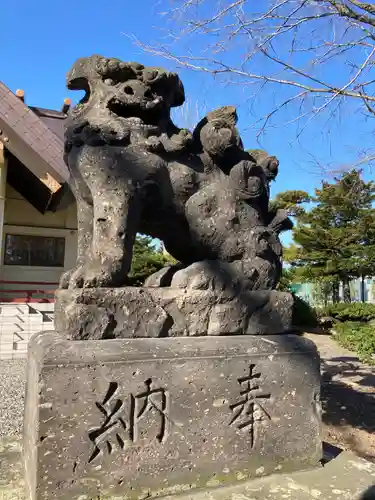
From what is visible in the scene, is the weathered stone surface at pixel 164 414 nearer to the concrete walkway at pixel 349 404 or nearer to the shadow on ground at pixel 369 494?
the shadow on ground at pixel 369 494

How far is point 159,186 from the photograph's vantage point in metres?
2.27

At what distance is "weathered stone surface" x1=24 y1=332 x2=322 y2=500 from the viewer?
70.1 inches

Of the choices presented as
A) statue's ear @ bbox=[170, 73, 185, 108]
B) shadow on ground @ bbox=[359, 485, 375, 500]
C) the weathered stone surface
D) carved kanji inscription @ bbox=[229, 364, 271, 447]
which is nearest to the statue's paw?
the weathered stone surface

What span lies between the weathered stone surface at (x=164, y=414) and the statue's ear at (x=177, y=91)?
4.48 ft

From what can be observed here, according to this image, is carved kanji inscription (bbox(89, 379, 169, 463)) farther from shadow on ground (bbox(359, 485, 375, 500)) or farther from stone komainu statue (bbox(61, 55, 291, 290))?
shadow on ground (bbox(359, 485, 375, 500))

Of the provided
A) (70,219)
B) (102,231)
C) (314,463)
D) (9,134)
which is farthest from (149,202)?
(70,219)

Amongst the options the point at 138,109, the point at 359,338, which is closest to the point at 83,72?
the point at 138,109

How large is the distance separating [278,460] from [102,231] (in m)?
1.40

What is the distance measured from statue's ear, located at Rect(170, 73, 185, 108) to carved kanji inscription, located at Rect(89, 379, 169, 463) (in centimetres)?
156

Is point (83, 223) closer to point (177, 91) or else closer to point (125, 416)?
point (177, 91)

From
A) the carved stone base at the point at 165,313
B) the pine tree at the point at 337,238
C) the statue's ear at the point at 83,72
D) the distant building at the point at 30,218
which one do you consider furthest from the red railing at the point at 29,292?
the pine tree at the point at 337,238

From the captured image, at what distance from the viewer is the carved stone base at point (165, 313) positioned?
1937 mm

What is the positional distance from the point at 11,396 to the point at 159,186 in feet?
12.4

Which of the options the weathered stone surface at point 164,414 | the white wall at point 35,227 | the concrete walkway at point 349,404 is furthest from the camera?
the white wall at point 35,227
